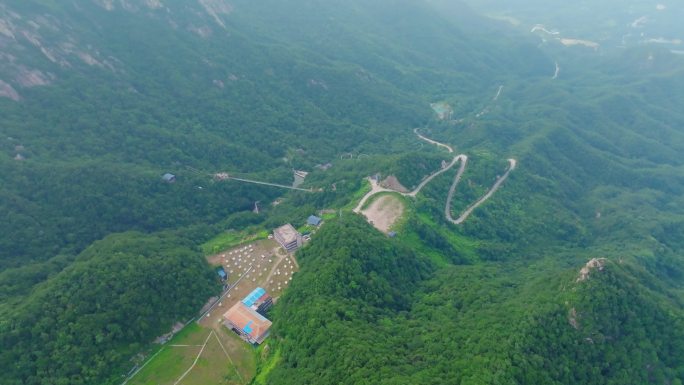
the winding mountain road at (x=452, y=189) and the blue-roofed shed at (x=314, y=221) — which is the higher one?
the blue-roofed shed at (x=314, y=221)

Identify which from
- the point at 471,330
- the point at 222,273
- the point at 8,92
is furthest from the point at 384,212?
the point at 8,92

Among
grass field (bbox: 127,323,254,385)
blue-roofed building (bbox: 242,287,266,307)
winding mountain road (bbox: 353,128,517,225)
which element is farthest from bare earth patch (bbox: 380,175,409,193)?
grass field (bbox: 127,323,254,385)

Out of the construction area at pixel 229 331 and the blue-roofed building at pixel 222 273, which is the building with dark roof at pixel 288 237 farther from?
the blue-roofed building at pixel 222 273

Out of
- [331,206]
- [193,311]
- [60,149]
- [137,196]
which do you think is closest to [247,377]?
[193,311]

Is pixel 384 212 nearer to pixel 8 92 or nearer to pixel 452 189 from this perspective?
pixel 452 189

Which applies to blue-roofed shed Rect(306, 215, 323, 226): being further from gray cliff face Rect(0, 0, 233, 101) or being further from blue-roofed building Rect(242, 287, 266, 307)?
gray cliff face Rect(0, 0, 233, 101)

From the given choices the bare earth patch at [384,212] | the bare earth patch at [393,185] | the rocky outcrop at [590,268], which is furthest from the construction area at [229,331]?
the rocky outcrop at [590,268]
